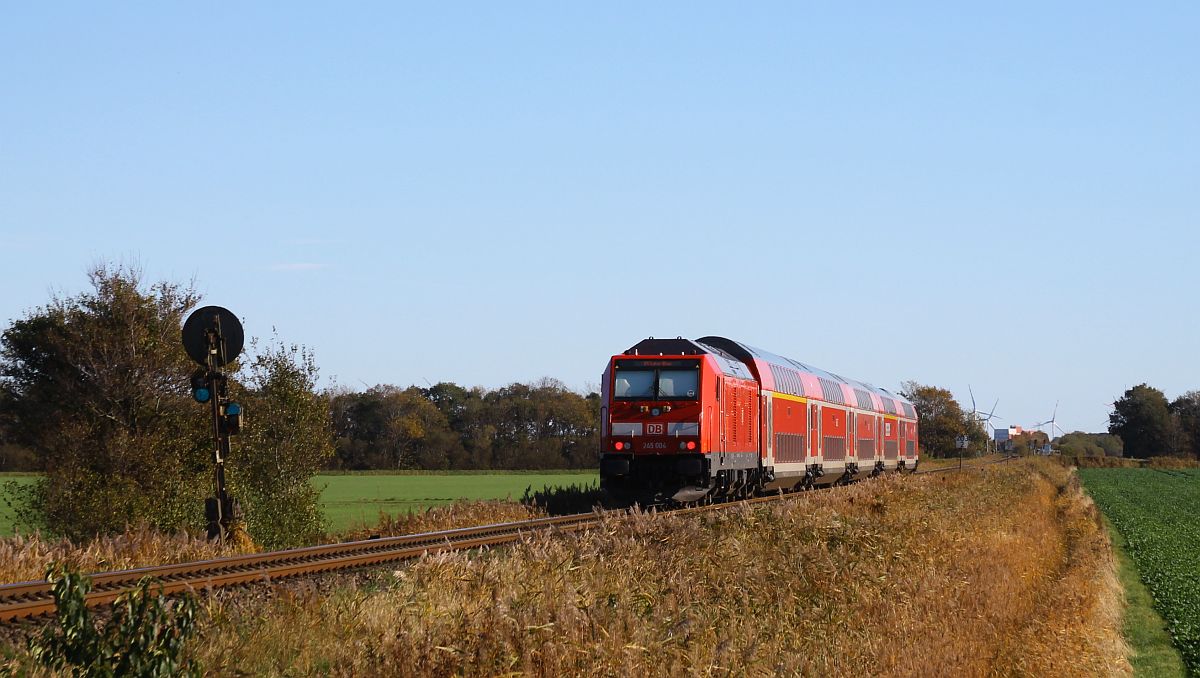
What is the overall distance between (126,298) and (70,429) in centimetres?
398

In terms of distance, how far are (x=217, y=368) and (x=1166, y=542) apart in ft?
113

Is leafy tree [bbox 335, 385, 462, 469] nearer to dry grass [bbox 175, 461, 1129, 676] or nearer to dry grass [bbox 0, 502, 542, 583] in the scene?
dry grass [bbox 0, 502, 542, 583]

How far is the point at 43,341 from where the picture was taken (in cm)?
3569

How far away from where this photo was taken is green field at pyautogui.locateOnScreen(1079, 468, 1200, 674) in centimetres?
2448

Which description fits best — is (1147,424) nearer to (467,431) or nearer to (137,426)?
(467,431)

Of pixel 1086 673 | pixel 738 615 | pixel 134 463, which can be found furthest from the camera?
pixel 134 463

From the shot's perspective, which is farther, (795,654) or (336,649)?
(795,654)

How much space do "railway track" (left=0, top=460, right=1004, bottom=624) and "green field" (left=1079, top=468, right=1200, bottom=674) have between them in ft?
36.2

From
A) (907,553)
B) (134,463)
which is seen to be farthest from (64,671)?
(134,463)

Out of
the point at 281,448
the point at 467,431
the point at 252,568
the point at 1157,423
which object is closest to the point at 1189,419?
the point at 1157,423

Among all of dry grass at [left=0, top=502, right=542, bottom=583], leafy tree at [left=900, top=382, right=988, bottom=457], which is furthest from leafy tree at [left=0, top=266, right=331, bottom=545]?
leafy tree at [left=900, top=382, right=988, bottom=457]

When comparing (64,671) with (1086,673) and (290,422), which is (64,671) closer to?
(1086,673)

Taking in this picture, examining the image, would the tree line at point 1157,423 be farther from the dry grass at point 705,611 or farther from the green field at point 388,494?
the dry grass at point 705,611

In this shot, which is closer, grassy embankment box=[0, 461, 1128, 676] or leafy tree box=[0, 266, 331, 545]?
grassy embankment box=[0, 461, 1128, 676]
